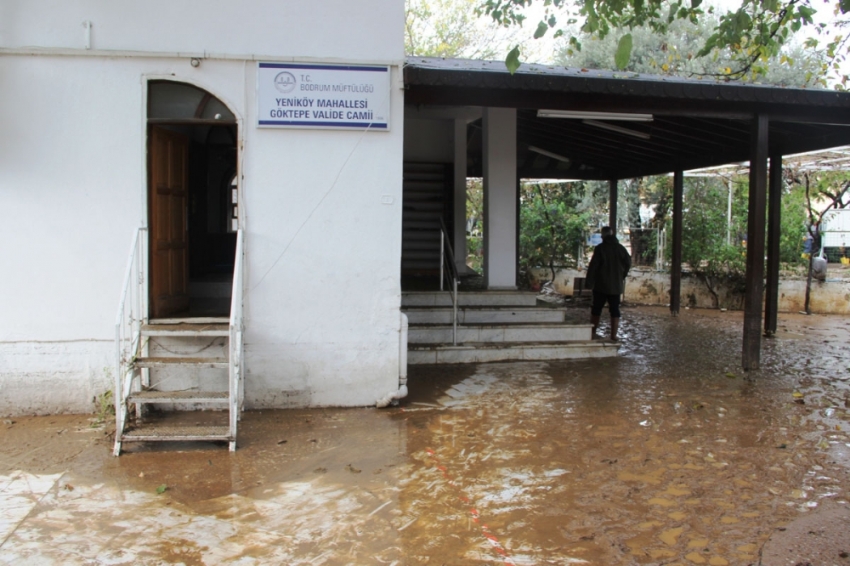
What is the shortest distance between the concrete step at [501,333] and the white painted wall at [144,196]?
223cm

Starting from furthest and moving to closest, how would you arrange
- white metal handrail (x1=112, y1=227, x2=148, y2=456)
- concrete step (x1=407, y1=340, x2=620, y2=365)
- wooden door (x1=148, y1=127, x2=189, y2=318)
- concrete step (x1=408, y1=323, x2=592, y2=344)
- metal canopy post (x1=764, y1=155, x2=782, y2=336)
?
1. metal canopy post (x1=764, y1=155, x2=782, y2=336)
2. concrete step (x1=408, y1=323, x2=592, y2=344)
3. concrete step (x1=407, y1=340, x2=620, y2=365)
4. wooden door (x1=148, y1=127, x2=189, y2=318)
5. white metal handrail (x1=112, y1=227, x2=148, y2=456)

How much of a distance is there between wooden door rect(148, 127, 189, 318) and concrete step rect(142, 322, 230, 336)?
1.19 feet

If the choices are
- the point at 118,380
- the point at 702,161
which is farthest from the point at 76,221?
the point at 702,161

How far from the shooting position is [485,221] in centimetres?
1006

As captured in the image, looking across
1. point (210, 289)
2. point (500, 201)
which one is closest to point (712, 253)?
point (500, 201)

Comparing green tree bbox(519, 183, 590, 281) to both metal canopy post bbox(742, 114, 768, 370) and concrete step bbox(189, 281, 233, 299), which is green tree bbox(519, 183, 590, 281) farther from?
concrete step bbox(189, 281, 233, 299)

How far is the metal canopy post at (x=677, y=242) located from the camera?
1311 cm

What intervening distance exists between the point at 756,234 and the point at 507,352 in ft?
→ 10.7

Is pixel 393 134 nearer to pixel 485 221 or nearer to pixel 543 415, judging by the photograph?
pixel 543 415

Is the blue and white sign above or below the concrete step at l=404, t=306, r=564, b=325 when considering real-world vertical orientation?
above

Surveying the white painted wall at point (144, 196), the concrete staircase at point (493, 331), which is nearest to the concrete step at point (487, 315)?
the concrete staircase at point (493, 331)

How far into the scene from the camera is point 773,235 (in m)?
10.9

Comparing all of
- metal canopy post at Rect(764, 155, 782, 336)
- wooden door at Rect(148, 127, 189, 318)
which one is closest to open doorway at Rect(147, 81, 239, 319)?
wooden door at Rect(148, 127, 189, 318)

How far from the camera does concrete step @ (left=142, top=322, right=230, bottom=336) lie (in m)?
6.02
